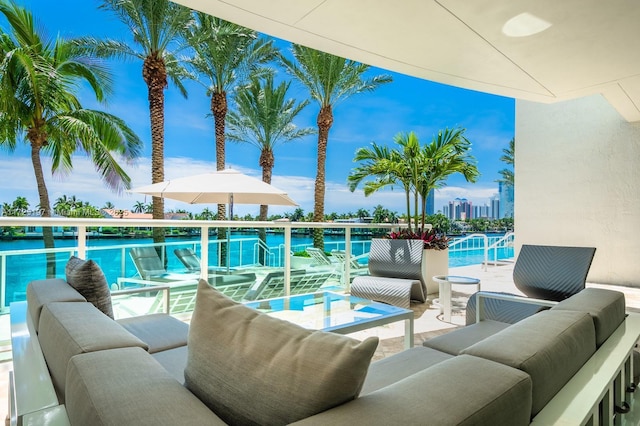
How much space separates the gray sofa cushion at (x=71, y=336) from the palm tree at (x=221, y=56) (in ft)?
31.3

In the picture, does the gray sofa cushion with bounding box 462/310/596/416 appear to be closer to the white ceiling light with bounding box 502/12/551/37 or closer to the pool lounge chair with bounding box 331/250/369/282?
the white ceiling light with bounding box 502/12/551/37

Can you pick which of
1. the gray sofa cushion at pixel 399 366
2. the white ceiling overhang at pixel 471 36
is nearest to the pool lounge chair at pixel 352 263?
the white ceiling overhang at pixel 471 36

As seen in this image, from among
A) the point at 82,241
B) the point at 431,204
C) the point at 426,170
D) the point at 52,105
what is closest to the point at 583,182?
the point at 431,204

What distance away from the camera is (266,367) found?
2.72ft

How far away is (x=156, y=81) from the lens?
9.79 metres

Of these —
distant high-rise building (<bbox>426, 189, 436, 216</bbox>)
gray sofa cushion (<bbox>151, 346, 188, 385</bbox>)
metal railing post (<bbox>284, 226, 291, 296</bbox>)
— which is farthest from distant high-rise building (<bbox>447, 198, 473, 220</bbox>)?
gray sofa cushion (<bbox>151, 346, 188, 385</bbox>)

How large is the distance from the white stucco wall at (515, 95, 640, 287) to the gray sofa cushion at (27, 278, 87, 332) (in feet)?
24.8

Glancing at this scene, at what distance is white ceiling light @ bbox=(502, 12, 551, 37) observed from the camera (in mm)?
2945

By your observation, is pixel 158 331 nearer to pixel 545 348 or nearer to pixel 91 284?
pixel 91 284

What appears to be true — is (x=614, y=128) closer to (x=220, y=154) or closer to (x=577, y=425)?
(x=577, y=425)

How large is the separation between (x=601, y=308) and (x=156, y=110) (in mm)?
10687

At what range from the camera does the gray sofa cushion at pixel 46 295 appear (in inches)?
62.6

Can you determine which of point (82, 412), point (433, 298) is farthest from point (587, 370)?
point (433, 298)

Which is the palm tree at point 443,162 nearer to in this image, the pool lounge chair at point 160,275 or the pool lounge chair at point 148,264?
the pool lounge chair at point 160,275
